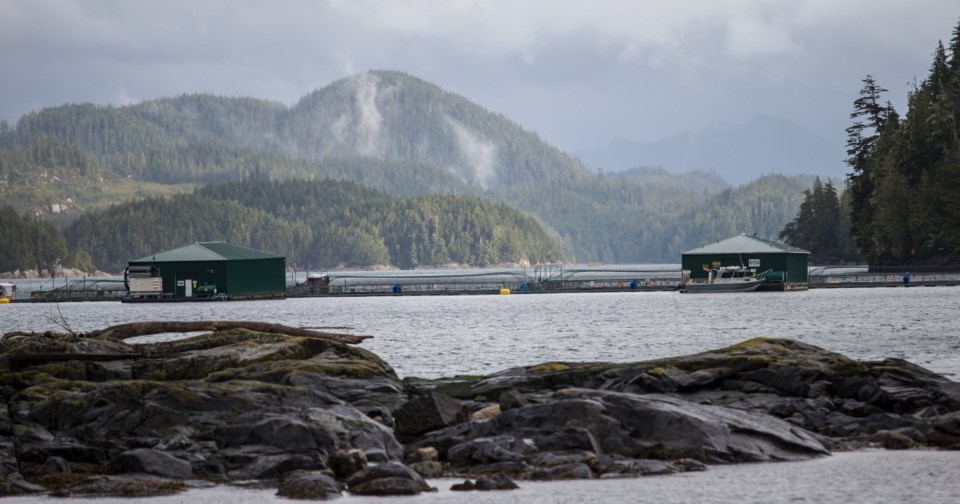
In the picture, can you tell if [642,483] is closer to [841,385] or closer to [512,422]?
[512,422]

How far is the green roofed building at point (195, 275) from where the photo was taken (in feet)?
432

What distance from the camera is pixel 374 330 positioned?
7831cm

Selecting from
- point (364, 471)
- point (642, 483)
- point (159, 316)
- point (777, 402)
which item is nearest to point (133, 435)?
point (364, 471)

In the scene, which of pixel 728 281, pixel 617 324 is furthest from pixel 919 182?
pixel 617 324

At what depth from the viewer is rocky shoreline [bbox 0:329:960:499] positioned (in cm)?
2230

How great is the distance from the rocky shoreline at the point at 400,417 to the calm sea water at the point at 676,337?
0.96 m

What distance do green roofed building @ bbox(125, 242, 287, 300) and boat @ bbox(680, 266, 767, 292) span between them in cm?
5100

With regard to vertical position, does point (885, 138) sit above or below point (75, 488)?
above

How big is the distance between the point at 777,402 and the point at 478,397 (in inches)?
276

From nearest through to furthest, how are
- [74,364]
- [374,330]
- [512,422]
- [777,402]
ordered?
[512,422] → [777,402] → [74,364] → [374,330]

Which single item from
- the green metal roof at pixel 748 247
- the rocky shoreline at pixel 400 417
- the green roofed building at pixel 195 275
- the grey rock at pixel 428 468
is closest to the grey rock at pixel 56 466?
the rocky shoreline at pixel 400 417

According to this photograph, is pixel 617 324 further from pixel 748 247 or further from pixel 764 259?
pixel 764 259

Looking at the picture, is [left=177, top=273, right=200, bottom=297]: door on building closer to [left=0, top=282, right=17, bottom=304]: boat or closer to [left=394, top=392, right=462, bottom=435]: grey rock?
[left=0, top=282, right=17, bottom=304]: boat

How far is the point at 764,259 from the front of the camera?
461ft
